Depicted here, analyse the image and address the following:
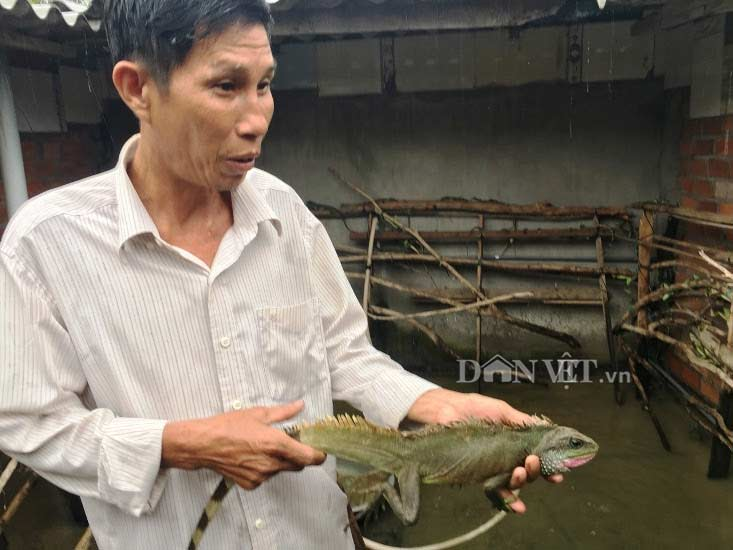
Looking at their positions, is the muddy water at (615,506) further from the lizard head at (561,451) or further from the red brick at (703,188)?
the lizard head at (561,451)

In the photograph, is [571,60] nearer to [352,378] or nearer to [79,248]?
[352,378]

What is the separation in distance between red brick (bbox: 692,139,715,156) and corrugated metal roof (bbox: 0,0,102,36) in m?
4.81

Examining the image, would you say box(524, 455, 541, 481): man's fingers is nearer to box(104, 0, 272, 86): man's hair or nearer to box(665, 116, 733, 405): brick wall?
box(104, 0, 272, 86): man's hair

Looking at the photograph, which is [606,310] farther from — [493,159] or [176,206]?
[176,206]

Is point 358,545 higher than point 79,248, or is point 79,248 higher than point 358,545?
point 79,248

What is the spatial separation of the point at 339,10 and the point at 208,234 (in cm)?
327

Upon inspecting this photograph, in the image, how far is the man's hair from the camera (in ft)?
4.56

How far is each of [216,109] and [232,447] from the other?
0.82 metres

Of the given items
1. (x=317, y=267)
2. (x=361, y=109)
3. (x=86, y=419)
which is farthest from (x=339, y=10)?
(x=86, y=419)

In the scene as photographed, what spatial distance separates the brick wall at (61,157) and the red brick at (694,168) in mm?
5695

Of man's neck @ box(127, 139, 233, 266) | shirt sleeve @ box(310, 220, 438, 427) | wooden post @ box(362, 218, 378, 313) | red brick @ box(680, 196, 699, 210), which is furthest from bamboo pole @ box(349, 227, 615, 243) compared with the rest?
man's neck @ box(127, 139, 233, 266)

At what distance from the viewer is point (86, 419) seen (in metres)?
1.48

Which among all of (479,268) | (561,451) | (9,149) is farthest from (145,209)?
(479,268)

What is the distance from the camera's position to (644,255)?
5.82 metres
